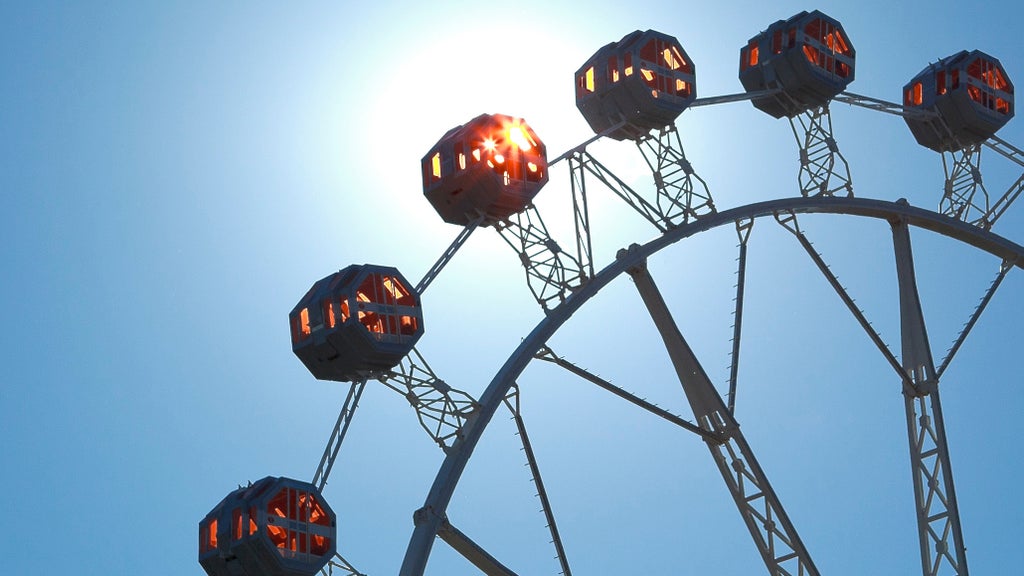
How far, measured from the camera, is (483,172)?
1919 inches

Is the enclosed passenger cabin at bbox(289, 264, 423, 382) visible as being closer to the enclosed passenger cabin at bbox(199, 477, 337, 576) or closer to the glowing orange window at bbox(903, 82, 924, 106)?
the enclosed passenger cabin at bbox(199, 477, 337, 576)

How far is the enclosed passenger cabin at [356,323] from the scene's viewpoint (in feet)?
151

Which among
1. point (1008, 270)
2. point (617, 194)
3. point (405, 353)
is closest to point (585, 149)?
point (617, 194)

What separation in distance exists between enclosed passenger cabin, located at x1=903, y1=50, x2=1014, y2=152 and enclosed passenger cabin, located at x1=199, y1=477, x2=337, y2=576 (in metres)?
28.5

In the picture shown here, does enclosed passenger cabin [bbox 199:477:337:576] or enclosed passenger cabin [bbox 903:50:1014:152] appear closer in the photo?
enclosed passenger cabin [bbox 199:477:337:576]

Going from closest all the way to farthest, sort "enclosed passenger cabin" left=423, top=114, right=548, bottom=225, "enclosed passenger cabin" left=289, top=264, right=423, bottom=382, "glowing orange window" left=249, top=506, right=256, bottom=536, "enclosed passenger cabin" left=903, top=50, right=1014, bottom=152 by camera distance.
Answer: "glowing orange window" left=249, top=506, right=256, bottom=536 → "enclosed passenger cabin" left=289, top=264, right=423, bottom=382 → "enclosed passenger cabin" left=423, top=114, right=548, bottom=225 → "enclosed passenger cabin" left=903, top=50, right=1014, bottom=152

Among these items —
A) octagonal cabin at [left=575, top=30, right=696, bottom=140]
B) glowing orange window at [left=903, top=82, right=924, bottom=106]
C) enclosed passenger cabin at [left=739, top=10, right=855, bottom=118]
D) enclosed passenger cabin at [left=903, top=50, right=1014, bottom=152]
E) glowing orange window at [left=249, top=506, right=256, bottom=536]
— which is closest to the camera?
glowing orange window at [left=249, top=506, right=256, bottom=536]

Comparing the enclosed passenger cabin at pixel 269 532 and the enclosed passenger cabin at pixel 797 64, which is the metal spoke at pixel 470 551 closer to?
the enclosed passenger cabin at pixel 269 532

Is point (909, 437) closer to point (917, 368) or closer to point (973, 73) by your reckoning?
point (917, 368)

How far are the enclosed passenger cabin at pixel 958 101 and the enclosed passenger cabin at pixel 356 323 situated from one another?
78.8 ft

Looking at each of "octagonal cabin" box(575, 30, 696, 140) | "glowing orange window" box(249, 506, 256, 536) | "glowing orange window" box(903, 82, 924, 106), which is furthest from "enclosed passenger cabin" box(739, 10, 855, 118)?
"glowing orange window" box(249, 506, 256, 536)

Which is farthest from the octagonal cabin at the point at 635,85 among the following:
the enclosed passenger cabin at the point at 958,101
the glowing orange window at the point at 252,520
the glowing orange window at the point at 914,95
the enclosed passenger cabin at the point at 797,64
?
the glowing orange window at the point at 252,520

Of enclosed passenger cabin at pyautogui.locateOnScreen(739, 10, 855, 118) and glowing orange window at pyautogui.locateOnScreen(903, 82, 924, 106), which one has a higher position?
glowing orange window at pyautogui.locateOnScreen(903, 82, 924, 106)

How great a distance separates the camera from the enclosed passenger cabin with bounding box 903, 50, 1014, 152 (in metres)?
63.8
